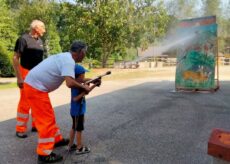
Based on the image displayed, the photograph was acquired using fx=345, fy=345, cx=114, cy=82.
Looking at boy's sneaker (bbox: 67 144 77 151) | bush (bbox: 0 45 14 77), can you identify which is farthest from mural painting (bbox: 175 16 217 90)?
bush (bbox: 0 45 14 77)

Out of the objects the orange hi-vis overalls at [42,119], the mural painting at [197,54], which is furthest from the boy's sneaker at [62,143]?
the mural painting at [197,54]

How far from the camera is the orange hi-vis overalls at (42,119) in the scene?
15.5 ft

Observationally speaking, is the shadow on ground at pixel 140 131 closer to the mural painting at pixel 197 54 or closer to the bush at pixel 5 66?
the mural painting at pixel 197 54

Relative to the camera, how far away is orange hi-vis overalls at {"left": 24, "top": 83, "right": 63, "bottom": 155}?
4727 millimetres

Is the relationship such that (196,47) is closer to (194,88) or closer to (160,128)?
(194,88)

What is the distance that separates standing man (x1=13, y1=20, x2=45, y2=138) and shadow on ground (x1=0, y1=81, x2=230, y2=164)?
398mm

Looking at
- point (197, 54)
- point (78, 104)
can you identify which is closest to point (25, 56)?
point (78, 104)

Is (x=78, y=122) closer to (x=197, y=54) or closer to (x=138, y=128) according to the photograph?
(x=138, y=128)

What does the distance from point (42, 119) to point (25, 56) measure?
1.67m

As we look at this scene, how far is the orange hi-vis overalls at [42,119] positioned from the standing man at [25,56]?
44.1 inches

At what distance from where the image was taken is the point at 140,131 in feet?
21.6

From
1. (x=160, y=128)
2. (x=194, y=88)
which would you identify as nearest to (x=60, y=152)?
(x=160, y=128)

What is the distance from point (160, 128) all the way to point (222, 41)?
58.1m

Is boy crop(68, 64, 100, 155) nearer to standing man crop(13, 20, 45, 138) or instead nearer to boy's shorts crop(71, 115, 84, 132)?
boy's shorts crop(71, 115, 84, 132)
